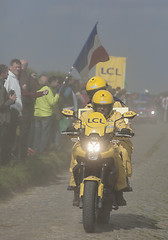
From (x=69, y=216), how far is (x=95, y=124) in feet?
5.13

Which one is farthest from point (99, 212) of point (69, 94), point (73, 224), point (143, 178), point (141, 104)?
point (141, 104)

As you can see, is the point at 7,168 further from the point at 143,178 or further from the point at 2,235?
the point at 2,235

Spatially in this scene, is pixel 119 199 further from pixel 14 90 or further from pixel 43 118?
pixel 43 118

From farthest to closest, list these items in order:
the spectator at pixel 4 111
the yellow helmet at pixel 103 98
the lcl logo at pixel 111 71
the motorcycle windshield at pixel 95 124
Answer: the lcl logo at pixel 111 71
the spectator at pixel 4 111
the yellow helmet at pixel 103 98
the motorcycle windshield at pixel 95 124

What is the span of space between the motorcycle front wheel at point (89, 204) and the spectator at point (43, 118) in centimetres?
753

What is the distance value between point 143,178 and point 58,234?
20.6ft

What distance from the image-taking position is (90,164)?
23.7ft

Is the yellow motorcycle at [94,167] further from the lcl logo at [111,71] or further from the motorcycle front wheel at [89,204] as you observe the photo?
the lcl logo at [111,71]

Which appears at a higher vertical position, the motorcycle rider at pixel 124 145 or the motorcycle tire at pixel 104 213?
the motorcycle rider at pixel 124 145

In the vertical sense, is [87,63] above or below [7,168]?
above

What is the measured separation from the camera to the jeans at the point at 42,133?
47.7ft

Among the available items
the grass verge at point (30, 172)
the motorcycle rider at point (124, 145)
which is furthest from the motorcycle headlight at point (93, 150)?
the grass verge at point (30, 172)

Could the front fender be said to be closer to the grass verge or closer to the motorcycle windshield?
the motorcycle windshield

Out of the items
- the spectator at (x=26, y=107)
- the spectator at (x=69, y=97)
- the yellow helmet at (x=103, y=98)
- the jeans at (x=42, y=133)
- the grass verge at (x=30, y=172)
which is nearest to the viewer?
the yellow helmet at (x=103, y=98)
